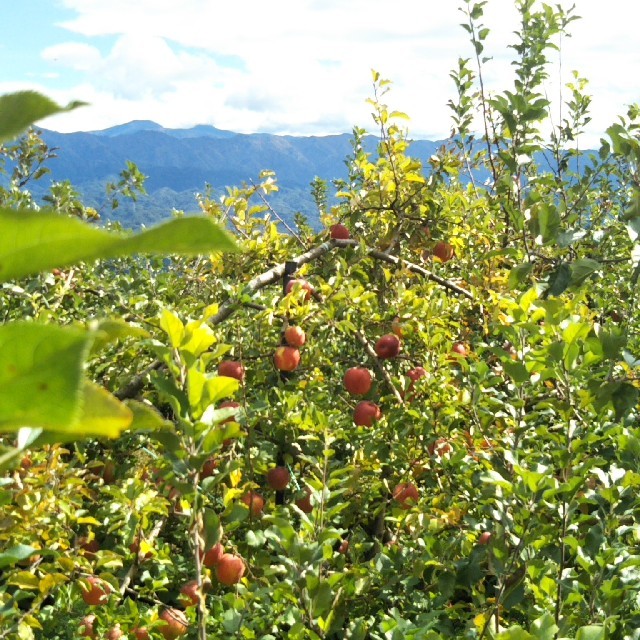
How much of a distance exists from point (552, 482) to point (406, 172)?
2.30 meters

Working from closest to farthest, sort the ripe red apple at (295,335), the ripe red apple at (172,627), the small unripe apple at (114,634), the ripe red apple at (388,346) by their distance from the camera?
the small unripe apple at (114,634) < the ripe red apple at (172,627) < the ripe red apple at (295,335) < the ripe red apple at (388,346)

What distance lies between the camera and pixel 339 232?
11.0ft

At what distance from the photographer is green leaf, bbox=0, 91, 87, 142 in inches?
10.6

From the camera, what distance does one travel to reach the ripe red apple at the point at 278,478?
88.9 inches

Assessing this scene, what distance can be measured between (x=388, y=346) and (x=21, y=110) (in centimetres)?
239

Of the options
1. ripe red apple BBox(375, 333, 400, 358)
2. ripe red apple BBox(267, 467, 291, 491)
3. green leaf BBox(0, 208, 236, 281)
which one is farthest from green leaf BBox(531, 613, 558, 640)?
ripe red apple BBox(375, 333, 400, 358)

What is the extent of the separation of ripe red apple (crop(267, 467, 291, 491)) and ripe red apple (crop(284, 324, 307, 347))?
1.37ft

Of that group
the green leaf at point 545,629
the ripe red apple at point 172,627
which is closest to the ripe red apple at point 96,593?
the ripe red apple at point 172,627

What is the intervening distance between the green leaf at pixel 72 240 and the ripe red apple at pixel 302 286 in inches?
82.1

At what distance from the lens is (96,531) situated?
6.88ft

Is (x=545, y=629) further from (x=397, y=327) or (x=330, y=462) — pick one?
(x=397, y=327)

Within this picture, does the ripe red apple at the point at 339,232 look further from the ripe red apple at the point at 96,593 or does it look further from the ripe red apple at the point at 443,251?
the ripe red apple at the point at 96,593

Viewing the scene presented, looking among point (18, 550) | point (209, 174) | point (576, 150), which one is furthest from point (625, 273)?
point (209, 174)

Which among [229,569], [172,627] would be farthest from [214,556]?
[172,627]
